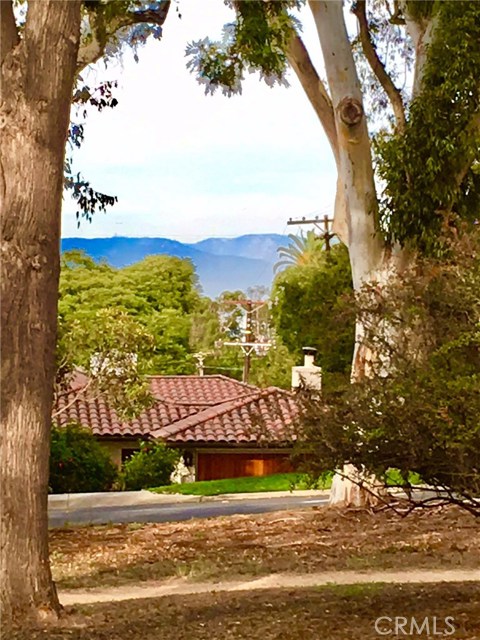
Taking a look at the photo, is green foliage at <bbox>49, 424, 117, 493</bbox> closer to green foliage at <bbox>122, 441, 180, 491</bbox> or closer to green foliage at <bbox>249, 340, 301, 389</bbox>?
→ green foliage at <bbox>122, 441, 180, 491</bbox>

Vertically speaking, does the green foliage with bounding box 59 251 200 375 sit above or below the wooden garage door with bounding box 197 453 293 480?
above

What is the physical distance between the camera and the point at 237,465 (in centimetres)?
2786

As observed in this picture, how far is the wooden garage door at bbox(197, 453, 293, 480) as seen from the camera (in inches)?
1086

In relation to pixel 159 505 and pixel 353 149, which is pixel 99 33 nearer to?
pixel 353 149

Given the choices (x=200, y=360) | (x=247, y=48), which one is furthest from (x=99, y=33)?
(x=200, y=360)

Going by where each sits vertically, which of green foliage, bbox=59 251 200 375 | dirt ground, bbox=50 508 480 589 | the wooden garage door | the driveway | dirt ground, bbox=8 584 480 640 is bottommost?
the wooden garage door

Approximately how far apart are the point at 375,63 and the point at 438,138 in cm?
275

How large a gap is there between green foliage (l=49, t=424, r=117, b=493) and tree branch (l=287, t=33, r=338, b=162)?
914 cm

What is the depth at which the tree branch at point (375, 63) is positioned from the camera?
622 inches

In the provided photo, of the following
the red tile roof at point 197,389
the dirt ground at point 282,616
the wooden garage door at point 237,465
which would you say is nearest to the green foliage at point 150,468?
the wooden garage door at point 237,465

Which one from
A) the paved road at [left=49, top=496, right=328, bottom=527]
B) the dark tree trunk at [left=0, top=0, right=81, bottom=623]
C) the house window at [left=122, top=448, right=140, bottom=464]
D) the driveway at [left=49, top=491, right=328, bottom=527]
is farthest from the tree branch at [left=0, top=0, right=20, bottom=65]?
the house window at [left=122, top=448, right=140, bottom=464]

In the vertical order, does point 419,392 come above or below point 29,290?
below

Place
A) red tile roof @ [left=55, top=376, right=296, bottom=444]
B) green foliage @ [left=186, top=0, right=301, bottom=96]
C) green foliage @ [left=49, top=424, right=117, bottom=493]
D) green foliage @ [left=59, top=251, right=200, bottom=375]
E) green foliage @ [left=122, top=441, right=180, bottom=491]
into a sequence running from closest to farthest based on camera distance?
1. green foliage @ [left=186, top=0, right=301, bottom=96]
2. green foliage @ [left=49, top=424, right=117, bottom=493]
3. green foliage @ [left=122, top=441, right=180, bottom=491]
4. red tile roof @ [left=55, top=376, right=296, bottom=444]
5. green foliage @ [left=59, top=251, right=200, bottom=375]

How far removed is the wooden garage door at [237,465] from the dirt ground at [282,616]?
750 inches
